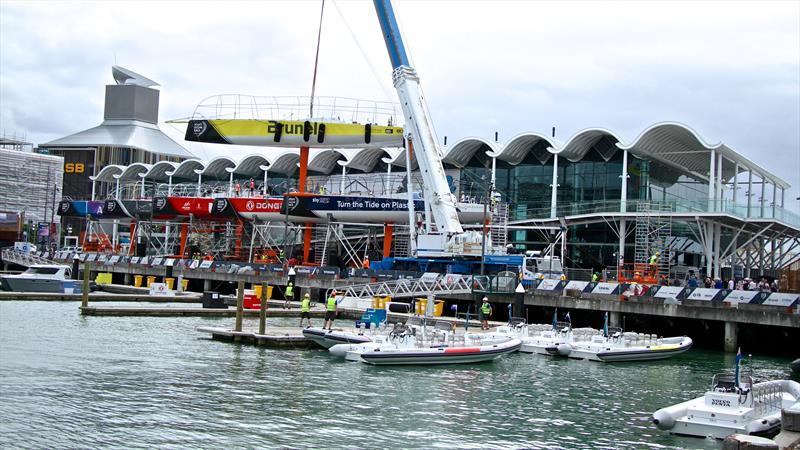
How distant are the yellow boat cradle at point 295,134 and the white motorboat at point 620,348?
2692 cm

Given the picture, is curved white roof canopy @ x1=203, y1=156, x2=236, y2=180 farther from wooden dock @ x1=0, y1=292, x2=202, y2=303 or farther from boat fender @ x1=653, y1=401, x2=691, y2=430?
boat fender @ x1=653, y1=401, x2=691, y2=430

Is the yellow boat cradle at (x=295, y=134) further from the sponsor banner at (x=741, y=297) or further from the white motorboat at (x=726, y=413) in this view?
the white motorboat at (x=726, y=413)

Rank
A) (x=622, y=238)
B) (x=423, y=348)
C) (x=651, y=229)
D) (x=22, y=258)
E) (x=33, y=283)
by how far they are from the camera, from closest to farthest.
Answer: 1. (x=423, y=348)
2. (x=33, y=283)
3. (x=651, y=229)
4. (x=622, y=238)
5. (x=22, y=258)

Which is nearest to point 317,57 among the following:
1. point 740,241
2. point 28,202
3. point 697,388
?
point 740,241

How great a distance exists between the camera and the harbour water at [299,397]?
688 inches

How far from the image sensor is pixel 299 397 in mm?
21578

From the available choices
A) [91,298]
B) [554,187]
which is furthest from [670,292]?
[91,298]

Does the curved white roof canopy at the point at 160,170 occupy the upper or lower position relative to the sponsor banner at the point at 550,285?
upper

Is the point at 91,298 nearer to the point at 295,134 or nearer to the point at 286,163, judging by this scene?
the point at 295,134

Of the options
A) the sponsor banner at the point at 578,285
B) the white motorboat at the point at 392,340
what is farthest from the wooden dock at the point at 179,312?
the white motorboat at the point at 392,340

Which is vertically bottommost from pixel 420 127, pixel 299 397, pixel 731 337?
pixel 299 397

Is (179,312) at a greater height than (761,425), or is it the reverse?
(179,312)

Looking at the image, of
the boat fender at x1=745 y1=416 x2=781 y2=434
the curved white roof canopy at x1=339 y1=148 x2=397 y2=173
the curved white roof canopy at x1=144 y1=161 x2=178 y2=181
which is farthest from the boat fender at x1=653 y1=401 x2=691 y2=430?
the curved white roof canopy at x1=144 y1=161 x2=178 y2=181

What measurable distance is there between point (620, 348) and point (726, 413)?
1269 centimetres
